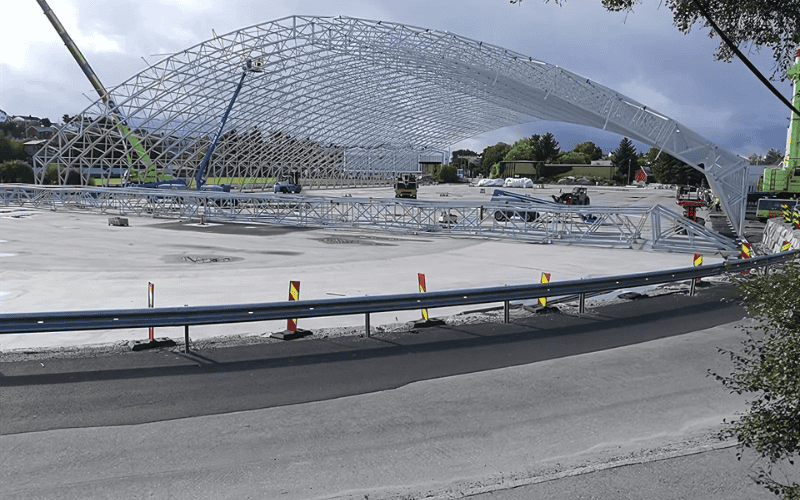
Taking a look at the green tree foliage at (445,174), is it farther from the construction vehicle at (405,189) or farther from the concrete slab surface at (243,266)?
the concrete slab surface at (243,266)

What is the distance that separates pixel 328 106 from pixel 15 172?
138 ft

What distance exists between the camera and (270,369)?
7.69 meters

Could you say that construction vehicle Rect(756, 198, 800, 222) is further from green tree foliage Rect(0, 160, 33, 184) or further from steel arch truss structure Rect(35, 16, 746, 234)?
green tree foliage Rect(0, 160, 33, 184)

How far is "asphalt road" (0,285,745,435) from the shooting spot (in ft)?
20.8

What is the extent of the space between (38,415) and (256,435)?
2.30 m

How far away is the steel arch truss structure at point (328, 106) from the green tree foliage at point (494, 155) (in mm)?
85485

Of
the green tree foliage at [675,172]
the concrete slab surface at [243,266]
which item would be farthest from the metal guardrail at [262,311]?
the green tree foliage at [675,172]

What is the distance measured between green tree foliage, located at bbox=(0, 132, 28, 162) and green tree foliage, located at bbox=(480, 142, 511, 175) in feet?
384

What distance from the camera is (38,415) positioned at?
610 cm

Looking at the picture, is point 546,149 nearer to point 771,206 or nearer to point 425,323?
point 771,206

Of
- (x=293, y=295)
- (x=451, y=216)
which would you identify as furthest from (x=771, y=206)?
(x=293, y=295)

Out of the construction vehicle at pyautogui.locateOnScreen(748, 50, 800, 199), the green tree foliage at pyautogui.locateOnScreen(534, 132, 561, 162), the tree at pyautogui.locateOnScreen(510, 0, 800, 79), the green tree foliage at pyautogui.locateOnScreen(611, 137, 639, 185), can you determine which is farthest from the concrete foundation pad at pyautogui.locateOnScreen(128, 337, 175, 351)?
the green tree foliage at pyautogui.locateOnScreen(534, 132, 561, 162)

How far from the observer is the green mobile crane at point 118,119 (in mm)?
56125

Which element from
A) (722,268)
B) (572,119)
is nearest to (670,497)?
(722,268)
